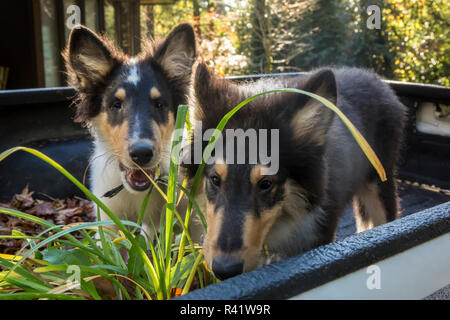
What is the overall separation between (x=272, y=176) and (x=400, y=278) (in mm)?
718

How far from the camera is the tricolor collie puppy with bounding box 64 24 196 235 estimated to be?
309 cm

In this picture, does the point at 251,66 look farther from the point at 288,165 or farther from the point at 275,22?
the point at 288,165

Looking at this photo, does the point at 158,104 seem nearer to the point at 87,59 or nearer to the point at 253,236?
the point at 87,59

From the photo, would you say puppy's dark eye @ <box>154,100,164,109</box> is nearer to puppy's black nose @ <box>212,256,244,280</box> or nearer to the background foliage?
puppy's black nose @ <box>212,256,244,280</box>

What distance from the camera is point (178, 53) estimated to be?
341 centimetres

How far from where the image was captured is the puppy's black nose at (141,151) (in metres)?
2.83

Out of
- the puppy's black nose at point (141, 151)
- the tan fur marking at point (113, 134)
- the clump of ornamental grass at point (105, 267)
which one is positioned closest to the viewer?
the clump of ornamental grass at point (105, 267)

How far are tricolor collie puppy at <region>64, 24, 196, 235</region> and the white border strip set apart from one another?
1.85m

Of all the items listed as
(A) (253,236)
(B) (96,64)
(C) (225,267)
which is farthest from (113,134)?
(C) (225,267)

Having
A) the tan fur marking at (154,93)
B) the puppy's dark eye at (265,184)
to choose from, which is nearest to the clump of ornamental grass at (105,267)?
the puppy's dark eye at (265,184)

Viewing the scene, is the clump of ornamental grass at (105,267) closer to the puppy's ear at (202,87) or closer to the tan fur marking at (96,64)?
the puppy's ear at (202,87)

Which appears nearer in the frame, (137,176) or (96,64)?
(137,176)

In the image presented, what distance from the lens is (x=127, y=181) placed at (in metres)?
3.07
